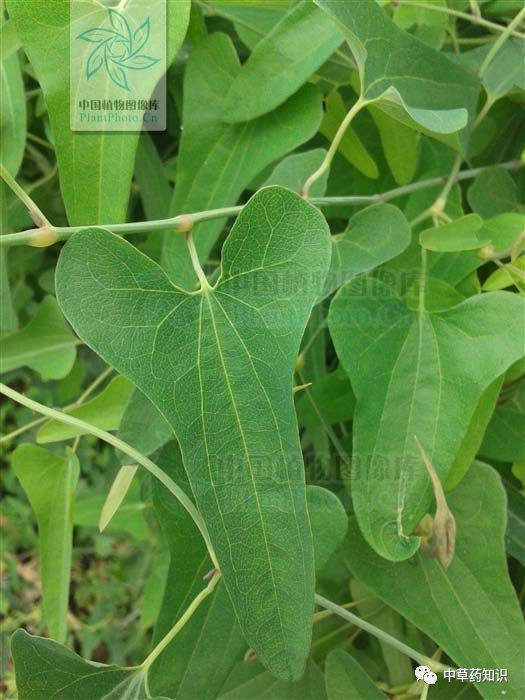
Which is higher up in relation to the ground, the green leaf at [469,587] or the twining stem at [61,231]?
the twining stem at [61,231]

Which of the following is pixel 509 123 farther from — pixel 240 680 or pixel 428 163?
pixel 240 680

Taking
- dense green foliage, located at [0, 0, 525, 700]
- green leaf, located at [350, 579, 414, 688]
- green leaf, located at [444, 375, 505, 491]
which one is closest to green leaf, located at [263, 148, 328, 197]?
dense green foliage, located at [0, 0, 525, 700]

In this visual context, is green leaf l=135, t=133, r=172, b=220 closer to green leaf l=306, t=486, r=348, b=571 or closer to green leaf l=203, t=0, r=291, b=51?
green leaf l=203, t=0, r=291, b=51

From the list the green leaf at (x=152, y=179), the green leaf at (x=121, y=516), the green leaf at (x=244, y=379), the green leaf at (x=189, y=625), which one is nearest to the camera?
the green leaf at (x=244, y=379)

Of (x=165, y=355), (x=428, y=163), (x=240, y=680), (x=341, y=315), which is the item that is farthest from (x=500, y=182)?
(x=240, y=680)

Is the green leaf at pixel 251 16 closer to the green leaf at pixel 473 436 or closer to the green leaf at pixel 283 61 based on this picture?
the green leaf at pixel 283 61

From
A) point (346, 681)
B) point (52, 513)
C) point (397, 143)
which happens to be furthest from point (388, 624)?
point (397, 143)

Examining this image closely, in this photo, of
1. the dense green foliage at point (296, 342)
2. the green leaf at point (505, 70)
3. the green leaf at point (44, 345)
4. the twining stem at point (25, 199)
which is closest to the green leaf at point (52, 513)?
the dense green foliage at point (296, 342)
